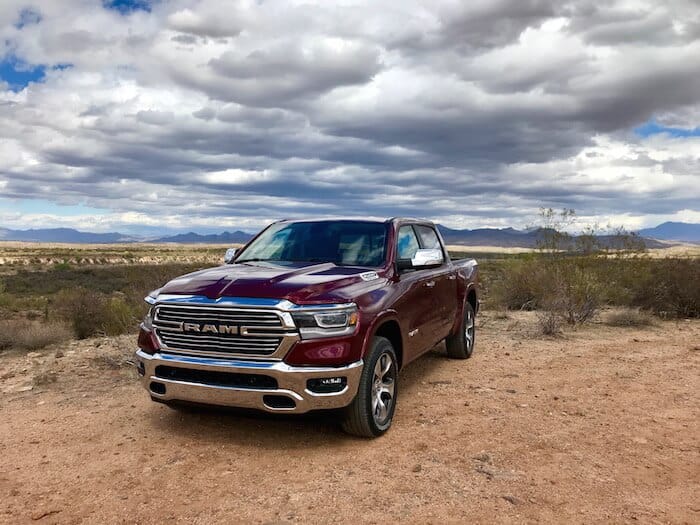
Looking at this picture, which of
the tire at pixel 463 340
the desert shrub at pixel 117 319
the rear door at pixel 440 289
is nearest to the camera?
the rear door at pixel 440 289

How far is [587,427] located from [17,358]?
8.10m

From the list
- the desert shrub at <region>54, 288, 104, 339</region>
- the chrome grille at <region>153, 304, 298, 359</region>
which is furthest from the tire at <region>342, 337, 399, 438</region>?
the desert shrub at <region>54, 288, 104, 339</region>

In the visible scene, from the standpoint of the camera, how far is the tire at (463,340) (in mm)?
7875

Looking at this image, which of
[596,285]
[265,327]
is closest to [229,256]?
[265,327]

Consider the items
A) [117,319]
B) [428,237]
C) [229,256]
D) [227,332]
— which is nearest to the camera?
[227,332]

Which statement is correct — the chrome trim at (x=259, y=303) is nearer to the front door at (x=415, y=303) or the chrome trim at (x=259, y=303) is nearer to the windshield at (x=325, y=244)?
the front door at (x=415, y=303)

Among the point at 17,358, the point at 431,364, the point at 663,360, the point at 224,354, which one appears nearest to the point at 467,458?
the point at 224,354

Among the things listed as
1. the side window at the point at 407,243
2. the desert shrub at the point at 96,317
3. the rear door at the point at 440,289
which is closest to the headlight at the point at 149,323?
the side window at the point at 407,243

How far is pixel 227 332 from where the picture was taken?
4.45 m

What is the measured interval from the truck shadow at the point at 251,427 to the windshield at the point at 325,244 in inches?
60.5

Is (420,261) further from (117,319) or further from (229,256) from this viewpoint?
(117,319)

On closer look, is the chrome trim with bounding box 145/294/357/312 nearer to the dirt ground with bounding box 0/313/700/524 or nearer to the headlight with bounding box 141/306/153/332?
the headlight with bounding box 141/306/153/332

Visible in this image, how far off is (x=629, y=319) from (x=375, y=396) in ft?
28.1

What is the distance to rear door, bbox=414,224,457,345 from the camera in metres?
6.54
